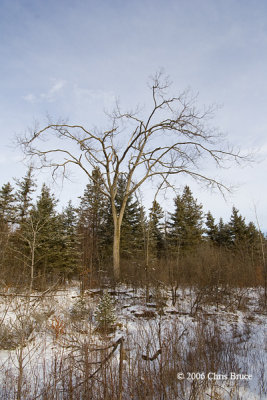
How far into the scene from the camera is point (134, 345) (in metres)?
3.94

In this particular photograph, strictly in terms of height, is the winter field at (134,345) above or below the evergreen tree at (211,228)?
below

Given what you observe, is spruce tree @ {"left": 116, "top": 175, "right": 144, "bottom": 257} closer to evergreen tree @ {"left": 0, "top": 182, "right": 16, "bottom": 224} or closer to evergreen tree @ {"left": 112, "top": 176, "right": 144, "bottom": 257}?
evergreen tree @ {"left": 112, "top": 176, "right": 144, "bottom": 257}

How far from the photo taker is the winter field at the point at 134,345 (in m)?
2.90

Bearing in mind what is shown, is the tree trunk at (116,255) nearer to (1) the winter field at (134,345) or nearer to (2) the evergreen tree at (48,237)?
(1) the winter field at (134,345)

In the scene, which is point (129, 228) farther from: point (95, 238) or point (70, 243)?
point (70, 243)

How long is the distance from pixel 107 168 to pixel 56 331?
8825 millimetres

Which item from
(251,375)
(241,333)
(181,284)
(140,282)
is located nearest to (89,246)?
(140,282)

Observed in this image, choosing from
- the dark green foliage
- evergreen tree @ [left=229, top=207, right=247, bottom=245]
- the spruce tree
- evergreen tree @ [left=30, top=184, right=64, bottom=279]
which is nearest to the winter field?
the dark green foliage

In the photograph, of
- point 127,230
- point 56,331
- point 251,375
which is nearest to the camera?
point 251,375

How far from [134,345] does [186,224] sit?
23.8 m

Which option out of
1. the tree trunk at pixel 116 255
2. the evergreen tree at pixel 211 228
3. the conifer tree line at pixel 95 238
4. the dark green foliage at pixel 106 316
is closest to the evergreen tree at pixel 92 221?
the conifer tree line at pixel 95 238

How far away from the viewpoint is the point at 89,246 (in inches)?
599

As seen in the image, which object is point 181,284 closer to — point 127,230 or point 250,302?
point 250,302

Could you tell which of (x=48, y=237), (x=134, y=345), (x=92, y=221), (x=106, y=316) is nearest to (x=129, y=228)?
(x=92, y=221)
